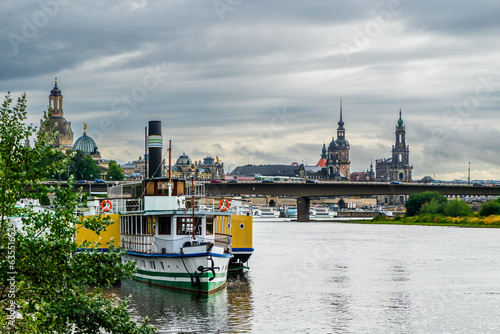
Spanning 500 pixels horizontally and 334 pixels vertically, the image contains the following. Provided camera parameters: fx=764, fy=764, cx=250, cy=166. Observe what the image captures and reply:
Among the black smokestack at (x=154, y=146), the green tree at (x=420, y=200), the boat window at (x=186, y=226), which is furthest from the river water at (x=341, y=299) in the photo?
the green tree at (x=420, y=200)

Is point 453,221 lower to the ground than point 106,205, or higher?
lower

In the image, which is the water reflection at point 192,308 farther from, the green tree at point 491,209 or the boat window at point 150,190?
the green tree at point 491,209

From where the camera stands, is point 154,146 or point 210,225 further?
point 154,146

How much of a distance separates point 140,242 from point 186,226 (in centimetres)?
328

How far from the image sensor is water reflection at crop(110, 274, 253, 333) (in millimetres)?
29781

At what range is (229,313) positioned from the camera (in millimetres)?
32969

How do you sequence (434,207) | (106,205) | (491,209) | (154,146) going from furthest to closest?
1. (434,207)
2. (491,209)
3. (154,146)
4. (106,205)

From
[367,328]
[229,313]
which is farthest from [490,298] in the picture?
[229,313]

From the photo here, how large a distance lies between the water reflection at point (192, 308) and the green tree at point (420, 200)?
11011 cm

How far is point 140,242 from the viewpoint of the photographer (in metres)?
41.4

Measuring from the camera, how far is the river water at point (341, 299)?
30.5m

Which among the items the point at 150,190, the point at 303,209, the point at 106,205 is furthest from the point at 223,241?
the point at 303,209

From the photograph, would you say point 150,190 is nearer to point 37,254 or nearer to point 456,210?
point 37,254

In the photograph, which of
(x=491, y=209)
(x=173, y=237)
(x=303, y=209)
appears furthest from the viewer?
(x=303, y=209)
